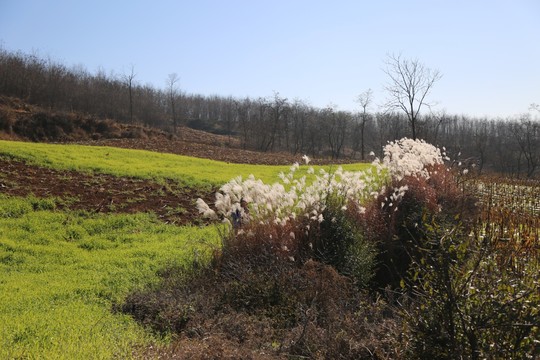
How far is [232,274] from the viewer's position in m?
5.40

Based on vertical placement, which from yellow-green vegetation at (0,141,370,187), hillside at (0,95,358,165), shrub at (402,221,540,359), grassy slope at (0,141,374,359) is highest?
hillside at (0,95,358,165)

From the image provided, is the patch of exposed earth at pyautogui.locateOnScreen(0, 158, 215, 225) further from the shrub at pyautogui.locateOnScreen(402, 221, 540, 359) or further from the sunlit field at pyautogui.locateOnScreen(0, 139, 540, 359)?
the shrub at pyautogui.locateOnScreen(402, 221, 540, 359)

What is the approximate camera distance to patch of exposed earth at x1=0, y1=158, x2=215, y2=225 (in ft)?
31.0

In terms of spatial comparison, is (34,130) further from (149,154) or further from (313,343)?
(313,343)

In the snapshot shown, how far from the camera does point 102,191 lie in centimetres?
1065

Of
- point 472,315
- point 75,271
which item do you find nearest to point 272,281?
point 472,315

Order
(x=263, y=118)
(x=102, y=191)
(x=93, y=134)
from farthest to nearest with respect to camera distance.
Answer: (x=263, y=118)
(x=93, y=134)
(x=102, y=191)

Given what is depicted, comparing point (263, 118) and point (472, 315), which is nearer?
point (472, 315)

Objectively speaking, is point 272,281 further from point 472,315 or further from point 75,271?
point 75,271

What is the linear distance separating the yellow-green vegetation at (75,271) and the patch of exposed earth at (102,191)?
0.62m

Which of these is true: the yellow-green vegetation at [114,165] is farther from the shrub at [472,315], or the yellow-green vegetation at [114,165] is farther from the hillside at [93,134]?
the shrub at [472,315]

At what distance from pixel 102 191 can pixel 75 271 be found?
5.39 m

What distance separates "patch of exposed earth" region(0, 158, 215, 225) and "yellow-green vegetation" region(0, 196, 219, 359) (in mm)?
617

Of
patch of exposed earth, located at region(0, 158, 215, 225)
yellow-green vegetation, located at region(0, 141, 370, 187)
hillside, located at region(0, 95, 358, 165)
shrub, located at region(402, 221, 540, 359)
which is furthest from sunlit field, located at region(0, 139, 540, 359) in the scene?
hillside, located at region(0, 95, 358, 165)
